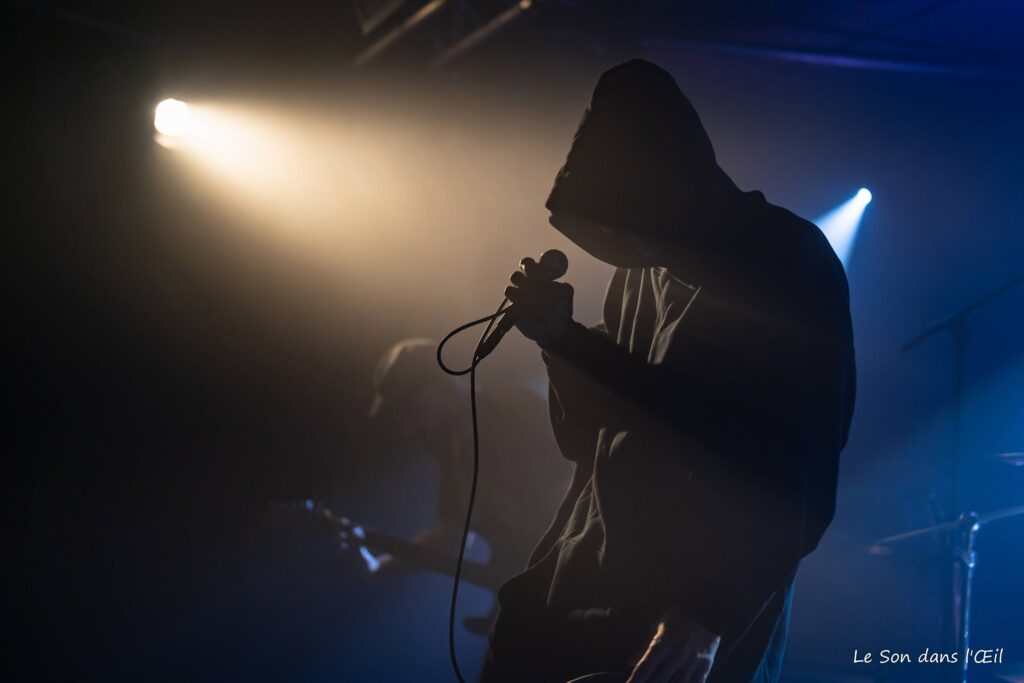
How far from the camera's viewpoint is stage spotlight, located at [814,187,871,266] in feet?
12.1

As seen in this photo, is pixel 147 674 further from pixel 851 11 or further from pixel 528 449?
pixel 851 11

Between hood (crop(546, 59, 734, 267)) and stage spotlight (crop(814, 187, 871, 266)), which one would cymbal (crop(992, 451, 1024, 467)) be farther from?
hood (crop(546, 59, 734, 267))

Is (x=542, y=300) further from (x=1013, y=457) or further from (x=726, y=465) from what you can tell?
(x=1013, y=457)

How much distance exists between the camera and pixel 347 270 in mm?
4156

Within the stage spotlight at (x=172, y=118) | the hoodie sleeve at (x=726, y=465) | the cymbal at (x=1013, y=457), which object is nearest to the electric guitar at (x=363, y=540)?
the stage spotlight at (x=172, y=118)

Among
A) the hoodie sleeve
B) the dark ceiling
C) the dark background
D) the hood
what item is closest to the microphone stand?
the dark background

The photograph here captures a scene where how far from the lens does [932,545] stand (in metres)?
3.53

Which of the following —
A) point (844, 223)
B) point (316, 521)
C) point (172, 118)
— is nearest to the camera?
point (172, 118)

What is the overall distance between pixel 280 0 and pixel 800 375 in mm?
3206

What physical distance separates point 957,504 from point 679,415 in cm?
328

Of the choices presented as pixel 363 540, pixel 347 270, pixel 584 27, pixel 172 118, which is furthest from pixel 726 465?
pixel 347 270

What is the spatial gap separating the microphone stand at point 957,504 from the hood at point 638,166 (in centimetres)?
235

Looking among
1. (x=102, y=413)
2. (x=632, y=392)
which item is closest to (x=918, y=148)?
(x=632, y=392)

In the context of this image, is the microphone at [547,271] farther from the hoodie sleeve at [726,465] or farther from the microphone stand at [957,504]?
the microphone stand at [957,504]
